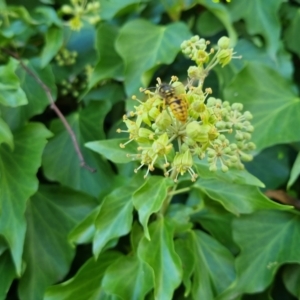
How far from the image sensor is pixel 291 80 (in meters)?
0.94

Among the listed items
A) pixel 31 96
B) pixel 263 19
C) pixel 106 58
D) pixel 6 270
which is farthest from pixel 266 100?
pixel 6 270

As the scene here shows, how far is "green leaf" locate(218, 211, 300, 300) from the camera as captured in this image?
30.4 inches

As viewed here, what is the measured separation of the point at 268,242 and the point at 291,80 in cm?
30

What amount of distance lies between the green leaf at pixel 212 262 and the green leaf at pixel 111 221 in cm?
11

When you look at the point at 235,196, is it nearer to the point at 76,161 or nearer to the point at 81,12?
the point at 76,161

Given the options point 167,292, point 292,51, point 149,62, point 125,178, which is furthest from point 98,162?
point 292,51

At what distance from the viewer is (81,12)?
1.00 meters

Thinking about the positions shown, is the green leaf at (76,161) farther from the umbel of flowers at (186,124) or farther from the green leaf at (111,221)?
the umbel of flowers at (186,124)

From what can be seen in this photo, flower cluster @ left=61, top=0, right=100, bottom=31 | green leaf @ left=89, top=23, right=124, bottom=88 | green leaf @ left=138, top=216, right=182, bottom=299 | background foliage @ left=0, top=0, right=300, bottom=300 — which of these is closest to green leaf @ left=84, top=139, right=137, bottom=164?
background foliage @ left=0, top=0, right=300, bottom=300

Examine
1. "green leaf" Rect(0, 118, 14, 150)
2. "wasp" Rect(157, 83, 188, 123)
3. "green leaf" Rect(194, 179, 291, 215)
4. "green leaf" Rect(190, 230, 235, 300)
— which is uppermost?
"wasp" Rect(157, 83, 188, 123)

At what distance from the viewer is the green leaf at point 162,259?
0.68 meters

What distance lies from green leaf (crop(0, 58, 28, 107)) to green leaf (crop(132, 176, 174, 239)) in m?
0.22

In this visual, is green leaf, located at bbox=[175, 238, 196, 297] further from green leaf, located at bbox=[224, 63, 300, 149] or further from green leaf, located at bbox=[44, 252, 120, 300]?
green leaf, located at bbox=[224, 63, 300, 149]

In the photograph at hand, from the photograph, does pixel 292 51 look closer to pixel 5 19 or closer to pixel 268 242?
pixel 268 242
